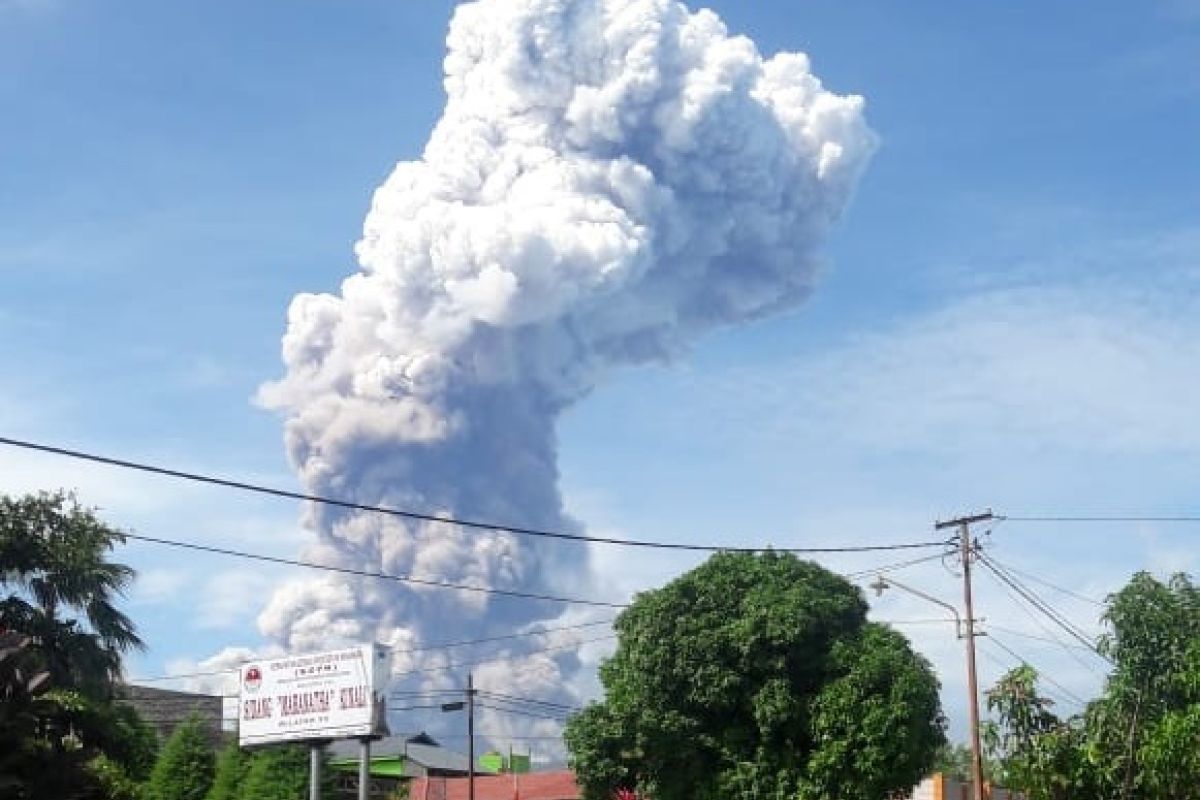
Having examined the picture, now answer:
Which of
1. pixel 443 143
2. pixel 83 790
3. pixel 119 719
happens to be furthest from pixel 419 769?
pixel 443 143

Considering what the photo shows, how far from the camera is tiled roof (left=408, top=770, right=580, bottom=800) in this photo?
74938 mm

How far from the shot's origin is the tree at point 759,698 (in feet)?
163

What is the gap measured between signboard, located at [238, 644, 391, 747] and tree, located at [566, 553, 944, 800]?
2102cm

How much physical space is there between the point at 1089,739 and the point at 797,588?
9.69 m

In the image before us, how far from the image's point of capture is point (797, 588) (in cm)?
5225

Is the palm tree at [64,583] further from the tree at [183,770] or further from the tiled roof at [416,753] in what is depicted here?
the tiled roof at [416,753]

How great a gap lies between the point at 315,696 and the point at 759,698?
850 inches

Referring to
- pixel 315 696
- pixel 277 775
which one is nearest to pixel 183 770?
pixel 277 775

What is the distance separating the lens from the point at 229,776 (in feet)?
215

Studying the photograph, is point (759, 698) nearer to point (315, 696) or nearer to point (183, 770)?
point (315, 696)

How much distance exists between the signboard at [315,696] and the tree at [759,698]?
21.0 metres

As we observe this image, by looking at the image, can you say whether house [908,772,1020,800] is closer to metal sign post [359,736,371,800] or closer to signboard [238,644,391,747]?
signboard [238,644,391,747]

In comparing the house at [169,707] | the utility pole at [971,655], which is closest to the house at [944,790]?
the utility pole at [971,655]

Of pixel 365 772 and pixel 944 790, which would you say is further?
pixel 944 790
